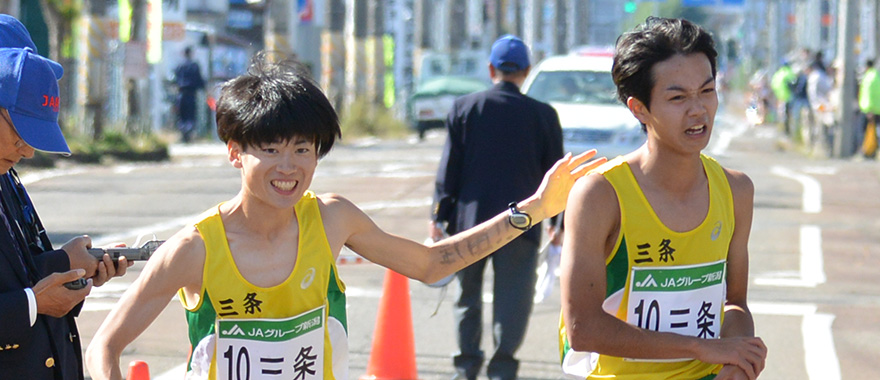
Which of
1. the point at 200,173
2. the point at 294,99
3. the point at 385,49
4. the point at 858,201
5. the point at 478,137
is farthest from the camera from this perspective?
the point at 385,49

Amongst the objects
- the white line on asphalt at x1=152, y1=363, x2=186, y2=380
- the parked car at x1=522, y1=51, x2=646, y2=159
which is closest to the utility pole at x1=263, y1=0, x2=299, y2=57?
the parked car at x1=522, y1=51, x2=646, y2=159

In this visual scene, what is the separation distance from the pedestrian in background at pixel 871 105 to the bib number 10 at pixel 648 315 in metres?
22.8

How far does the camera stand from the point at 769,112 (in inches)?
1791

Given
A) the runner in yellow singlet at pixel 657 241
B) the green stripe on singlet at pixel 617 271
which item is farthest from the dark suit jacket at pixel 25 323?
the green stripe on singlet at pixel 617 271

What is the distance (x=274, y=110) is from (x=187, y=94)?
1048 inches

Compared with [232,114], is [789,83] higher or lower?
lower

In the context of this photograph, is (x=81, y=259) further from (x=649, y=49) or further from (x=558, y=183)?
(x=649, y=49)

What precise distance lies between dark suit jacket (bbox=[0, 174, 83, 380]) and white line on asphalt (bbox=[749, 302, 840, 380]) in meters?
5.35

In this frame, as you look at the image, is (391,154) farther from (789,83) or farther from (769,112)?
(769,112)

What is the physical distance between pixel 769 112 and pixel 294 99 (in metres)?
43.7

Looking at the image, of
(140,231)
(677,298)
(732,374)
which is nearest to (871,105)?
(140,231)

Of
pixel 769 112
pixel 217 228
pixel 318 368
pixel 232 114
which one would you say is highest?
pixel 232 114

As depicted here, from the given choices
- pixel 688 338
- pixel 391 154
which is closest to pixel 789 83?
pixel 391 154

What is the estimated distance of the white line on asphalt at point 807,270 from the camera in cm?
1110
